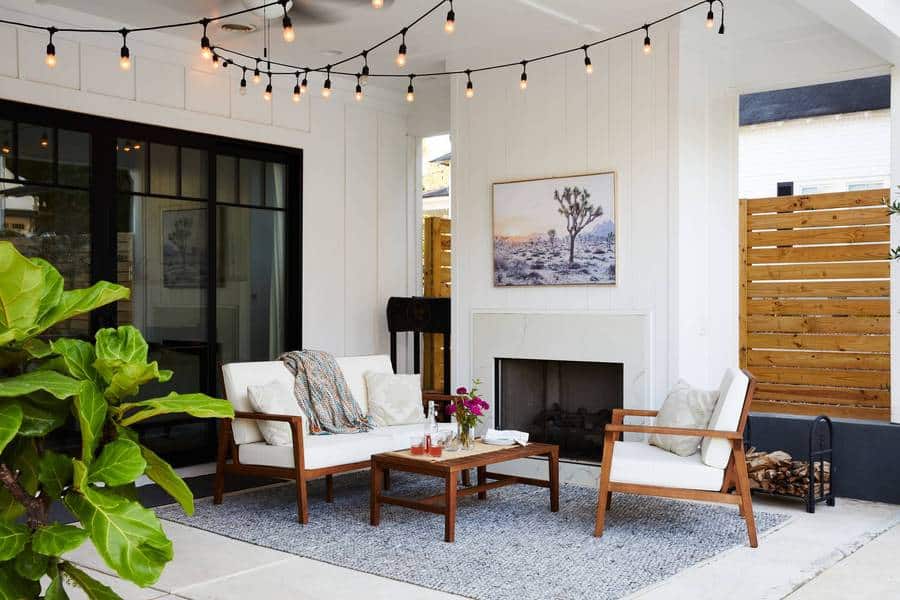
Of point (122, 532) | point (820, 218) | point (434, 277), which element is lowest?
point (122, 532)

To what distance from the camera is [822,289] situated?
20.9 ft

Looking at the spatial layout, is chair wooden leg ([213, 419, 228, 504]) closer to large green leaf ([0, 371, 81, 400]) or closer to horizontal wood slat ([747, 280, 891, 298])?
horizontal wood slat ([747, 280, 891, 298])

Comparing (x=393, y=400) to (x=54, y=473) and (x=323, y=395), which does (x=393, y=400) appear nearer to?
(x=323, y=395)

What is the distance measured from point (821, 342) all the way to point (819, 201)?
969 mm

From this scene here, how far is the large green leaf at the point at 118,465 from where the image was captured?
1632 mm

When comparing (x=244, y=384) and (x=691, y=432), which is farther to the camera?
(x=244, y=384)

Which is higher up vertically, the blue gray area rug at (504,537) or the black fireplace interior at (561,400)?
the black fireplace interior at (561,400)

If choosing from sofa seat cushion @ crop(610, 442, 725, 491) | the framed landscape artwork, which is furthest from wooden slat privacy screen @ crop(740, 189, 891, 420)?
sofa seat cushion @ crop(610, 442, 725, 491)

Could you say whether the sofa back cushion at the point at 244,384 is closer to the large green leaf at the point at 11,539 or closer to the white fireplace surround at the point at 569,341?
the white fireplace surround at the point at 569,341

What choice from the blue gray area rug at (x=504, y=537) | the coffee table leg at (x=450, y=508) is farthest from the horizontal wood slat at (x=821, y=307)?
the coffee table leg at (x=450, y=508)

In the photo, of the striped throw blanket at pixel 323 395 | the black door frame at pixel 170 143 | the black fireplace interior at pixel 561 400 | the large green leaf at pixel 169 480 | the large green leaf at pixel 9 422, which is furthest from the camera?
the black fireplace interior at pixel 561 400

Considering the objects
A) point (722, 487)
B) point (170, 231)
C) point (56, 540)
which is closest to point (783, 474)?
point (722, 487)

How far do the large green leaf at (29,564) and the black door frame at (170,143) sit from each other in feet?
15.3

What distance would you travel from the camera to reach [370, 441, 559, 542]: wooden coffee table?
464 centimetres
